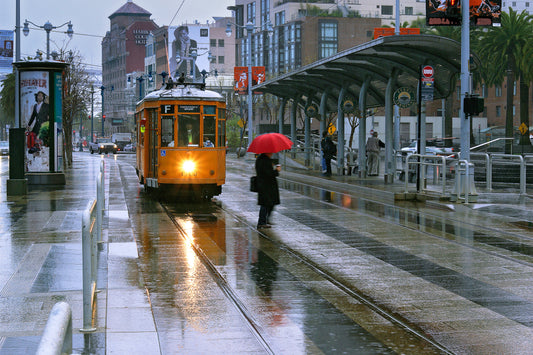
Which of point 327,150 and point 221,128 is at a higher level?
point 221,128

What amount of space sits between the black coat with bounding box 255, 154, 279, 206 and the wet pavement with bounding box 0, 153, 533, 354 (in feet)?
1.92

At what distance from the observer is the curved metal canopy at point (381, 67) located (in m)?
22.3

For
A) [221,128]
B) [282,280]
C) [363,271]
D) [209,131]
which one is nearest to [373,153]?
[221,128]

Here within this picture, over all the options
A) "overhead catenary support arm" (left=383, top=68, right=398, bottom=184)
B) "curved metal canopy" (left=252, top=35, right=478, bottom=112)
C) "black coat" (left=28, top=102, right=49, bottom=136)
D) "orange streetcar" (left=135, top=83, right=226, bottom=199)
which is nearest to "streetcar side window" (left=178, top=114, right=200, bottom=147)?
"orange streetcar" (left=135, top=83, right=226, bottom=199)

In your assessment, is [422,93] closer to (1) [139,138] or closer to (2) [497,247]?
(1) [139,138]

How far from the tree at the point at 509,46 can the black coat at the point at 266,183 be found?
48729 millimetres

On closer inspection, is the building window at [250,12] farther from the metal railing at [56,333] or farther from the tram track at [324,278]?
the metal railing at [56,333]

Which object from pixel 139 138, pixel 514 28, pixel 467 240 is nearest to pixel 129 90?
pixel 514 28

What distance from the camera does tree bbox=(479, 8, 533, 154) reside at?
6041cm

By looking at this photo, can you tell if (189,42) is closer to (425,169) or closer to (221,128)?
(425,169)

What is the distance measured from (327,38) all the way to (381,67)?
9147cm

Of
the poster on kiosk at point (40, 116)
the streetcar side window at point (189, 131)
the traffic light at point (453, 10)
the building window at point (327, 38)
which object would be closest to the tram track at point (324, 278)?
the streetcar side window at point (189, 131)

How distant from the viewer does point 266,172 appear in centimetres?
1541

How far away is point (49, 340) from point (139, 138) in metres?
22.8
